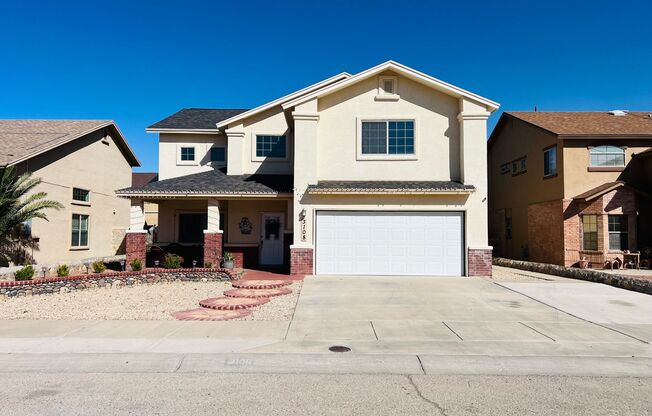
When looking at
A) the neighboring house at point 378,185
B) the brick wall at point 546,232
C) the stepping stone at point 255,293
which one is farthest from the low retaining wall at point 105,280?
the brick wall at point 546,232

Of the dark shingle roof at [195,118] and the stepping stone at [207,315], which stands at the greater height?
the dark shingle roof at [195,118]

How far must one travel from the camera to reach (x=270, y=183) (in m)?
16.9

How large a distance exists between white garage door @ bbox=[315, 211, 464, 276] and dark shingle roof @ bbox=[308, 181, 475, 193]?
1.01m

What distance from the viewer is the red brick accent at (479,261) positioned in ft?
49.3

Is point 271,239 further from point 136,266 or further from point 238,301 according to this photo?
point 238,301

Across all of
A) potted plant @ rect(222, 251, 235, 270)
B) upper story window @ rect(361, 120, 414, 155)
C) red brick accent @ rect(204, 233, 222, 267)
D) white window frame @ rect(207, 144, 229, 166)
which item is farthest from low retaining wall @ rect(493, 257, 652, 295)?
white window frame @ rect(207, 144, 229, 166)

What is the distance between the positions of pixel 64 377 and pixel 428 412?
4695mm

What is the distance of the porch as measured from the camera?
618 inches

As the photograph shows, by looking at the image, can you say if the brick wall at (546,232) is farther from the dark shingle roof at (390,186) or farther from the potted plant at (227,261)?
the potted plant at (227,261)

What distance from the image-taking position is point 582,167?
60.1 ft

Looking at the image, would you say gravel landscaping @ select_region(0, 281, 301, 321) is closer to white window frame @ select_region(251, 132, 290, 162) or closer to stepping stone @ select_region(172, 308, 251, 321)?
stepping stone @ select_region(172, 308, 251, 321)

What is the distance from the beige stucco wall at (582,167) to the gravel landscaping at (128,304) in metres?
12.9

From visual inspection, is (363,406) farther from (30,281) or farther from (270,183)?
(270,183)

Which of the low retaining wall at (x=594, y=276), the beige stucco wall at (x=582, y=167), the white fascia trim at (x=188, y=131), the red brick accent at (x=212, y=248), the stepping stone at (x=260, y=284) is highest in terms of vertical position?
the white fascia trim at (x=188, y=131)
